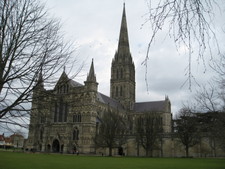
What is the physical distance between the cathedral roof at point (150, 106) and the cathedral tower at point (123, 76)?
2203 mm

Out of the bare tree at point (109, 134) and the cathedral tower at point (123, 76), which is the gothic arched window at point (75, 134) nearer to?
the bare tree at point (109, 134)

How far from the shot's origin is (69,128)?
54656 mm

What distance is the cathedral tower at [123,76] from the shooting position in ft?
266

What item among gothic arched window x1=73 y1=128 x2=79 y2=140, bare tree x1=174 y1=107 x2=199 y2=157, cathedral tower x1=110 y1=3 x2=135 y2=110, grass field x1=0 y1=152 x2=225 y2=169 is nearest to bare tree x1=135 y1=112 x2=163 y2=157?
bare tree x1=174 y1=107 x2=199 y2=157

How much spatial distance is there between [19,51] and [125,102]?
234 feet

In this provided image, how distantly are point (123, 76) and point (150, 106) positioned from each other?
13.8 m

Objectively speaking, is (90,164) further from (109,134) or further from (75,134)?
(75,134)

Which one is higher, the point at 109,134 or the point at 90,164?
the point at 109,134

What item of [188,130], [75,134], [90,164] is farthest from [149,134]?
[90,164]

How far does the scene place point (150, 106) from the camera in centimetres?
7912

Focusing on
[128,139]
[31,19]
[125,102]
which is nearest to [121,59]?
[125,102]

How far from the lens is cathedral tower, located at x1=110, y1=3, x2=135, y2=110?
81.2 metres

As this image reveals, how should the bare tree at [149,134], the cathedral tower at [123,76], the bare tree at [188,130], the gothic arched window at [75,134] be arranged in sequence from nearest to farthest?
the bare tree at [188,130], the bare tree at [149,134], the gothic arched window at [75,134], the cathedral tower at [123,76]

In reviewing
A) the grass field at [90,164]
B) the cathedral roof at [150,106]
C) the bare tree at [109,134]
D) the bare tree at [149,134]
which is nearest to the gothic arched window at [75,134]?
the bare tree at [109,134]
